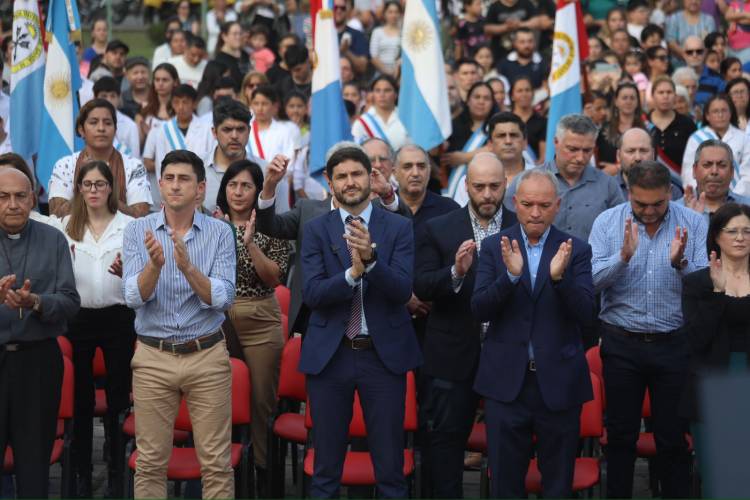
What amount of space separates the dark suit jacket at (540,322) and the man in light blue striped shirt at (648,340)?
0.57m

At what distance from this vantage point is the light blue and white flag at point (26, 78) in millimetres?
10000

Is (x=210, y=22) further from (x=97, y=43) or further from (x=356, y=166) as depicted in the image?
(x=356, y=166)

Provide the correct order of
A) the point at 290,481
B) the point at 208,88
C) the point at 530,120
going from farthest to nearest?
the point at 208,88 → the point at 530,120 → the point at 290,481

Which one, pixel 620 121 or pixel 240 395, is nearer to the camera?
pixel 240 395

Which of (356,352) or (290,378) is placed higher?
(356,352)

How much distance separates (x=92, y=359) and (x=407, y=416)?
203cm

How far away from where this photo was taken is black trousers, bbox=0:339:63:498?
632 cm

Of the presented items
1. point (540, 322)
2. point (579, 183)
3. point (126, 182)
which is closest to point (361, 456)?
point (540, 322)

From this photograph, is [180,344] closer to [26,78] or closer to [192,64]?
[26,78]

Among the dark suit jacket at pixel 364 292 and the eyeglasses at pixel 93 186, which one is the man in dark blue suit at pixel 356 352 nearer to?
the dark suit jacket at pixel 364 292

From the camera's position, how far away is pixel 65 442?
6.67 meters

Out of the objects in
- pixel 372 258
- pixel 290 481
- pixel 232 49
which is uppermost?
pixel 232 49

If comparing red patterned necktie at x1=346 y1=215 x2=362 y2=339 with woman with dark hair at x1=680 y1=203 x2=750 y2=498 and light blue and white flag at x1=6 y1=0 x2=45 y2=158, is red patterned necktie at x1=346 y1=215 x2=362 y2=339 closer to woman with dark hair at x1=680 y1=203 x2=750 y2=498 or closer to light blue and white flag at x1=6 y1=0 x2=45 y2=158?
woman with dark hair at x1=680 y1=203 x2=750 y2=498

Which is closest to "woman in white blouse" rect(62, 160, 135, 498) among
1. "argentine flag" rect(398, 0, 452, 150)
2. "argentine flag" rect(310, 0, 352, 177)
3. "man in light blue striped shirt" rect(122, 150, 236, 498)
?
"man in light blue striped shirt" rect(122, 150, 236, 498)
